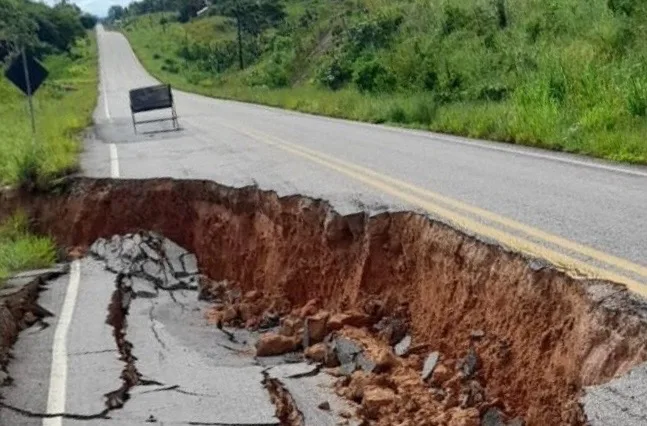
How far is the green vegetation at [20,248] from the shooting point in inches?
367

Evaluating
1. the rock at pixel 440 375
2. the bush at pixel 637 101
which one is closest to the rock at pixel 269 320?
the rock at pixel 440 375

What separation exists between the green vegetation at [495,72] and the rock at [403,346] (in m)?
4.68

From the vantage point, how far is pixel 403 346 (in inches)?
248

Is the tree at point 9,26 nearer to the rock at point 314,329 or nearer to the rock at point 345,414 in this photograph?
the rock at point 314,329

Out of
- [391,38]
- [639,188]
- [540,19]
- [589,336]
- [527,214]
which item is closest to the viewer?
[589,336]

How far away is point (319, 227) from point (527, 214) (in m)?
2.02

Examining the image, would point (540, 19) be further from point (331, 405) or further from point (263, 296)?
point (331, 405)

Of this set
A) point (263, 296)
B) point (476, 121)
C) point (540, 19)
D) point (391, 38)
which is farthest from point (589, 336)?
point (391, 38)

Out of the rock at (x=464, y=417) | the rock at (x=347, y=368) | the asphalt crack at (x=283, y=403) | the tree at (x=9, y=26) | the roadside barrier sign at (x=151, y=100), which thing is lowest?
the asphalt crack at (x=283, y=403)

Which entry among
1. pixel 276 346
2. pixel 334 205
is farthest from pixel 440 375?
pixel 334 205

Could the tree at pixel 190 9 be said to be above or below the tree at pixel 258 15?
above

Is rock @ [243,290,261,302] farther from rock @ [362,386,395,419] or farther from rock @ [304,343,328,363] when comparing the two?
rock @ [362,386,395,419]

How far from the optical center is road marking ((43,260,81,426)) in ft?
19.0

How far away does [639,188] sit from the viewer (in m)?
7.98
